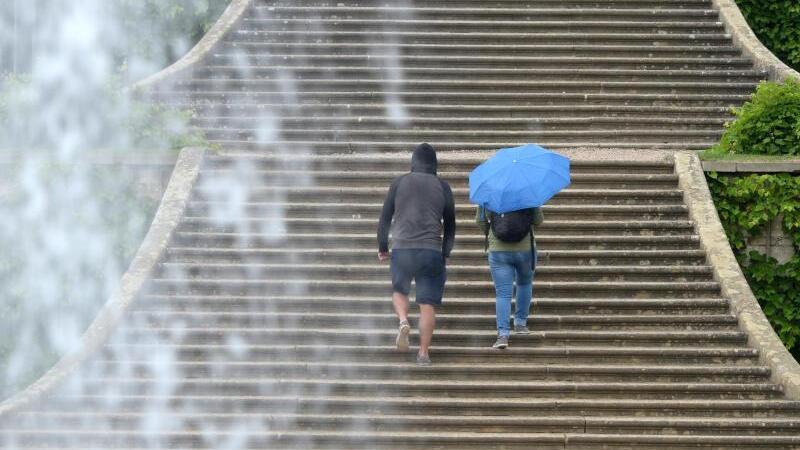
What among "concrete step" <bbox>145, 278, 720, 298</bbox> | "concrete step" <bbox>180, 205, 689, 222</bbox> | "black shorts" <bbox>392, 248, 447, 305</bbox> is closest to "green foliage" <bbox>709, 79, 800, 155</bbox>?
"concrete step" <bbox>180, 205, 689, 222</bbox>

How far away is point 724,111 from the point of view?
54.7 feet

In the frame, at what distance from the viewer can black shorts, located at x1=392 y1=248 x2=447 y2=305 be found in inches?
462

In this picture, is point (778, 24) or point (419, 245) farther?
point (778, 24)

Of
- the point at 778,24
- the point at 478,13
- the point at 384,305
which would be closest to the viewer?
the point at 384,305

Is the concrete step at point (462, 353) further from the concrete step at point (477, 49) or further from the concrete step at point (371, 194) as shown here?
the concrete step at point (477, 49)

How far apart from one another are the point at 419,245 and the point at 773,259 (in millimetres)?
3852

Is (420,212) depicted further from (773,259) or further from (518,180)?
(773,259)

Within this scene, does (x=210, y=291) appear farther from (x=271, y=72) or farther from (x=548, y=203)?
(x=271, y=72)

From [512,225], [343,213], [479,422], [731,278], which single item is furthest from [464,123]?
[479,422]

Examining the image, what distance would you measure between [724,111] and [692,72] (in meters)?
0.79

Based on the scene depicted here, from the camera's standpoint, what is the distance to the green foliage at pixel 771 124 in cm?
1440

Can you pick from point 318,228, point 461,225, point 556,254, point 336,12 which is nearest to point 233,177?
point 318,228

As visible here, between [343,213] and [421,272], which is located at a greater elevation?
[421,272]

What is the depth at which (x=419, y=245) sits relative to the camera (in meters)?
11.7
